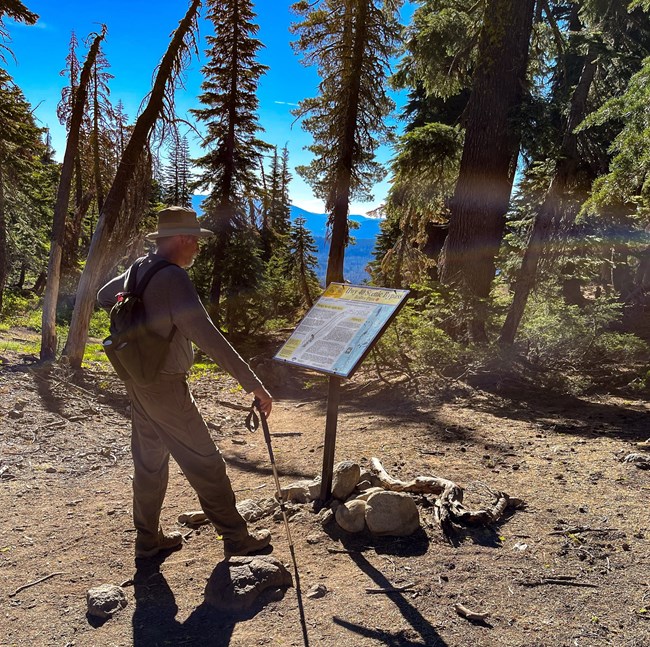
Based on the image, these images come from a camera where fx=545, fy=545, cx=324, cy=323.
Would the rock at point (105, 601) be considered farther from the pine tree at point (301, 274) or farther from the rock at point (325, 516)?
the pine tree at point (301, 274)

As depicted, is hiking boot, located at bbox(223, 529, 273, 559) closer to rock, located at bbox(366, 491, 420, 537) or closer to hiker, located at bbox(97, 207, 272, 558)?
hiker, located at bbox(97, 207, 272, 558)

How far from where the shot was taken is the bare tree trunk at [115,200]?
10797mm

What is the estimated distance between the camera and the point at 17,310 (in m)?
28.0

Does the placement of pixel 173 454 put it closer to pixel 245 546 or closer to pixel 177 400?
pixel 177 400

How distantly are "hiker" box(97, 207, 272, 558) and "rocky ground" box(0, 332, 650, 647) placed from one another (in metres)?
0.36

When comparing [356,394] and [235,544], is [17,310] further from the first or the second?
[235,544]

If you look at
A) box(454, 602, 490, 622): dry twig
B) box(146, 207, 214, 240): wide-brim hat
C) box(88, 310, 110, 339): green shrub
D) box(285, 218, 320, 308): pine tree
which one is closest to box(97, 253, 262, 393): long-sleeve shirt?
box(146, 207, 214, 240): wide-brim hat

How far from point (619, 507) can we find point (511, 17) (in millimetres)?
9139

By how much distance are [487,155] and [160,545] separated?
9.28 meters

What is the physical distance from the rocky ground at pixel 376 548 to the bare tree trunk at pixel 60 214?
417 centimetres

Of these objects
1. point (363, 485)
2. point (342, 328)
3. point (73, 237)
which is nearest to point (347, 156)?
point (73, 237)

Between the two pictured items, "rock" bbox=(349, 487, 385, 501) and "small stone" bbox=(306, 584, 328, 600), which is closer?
"small stone" bbox=(306, 584, 328, 600)

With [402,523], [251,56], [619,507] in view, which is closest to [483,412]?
[619,507]

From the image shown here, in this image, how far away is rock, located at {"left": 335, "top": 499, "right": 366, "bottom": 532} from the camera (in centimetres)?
423
